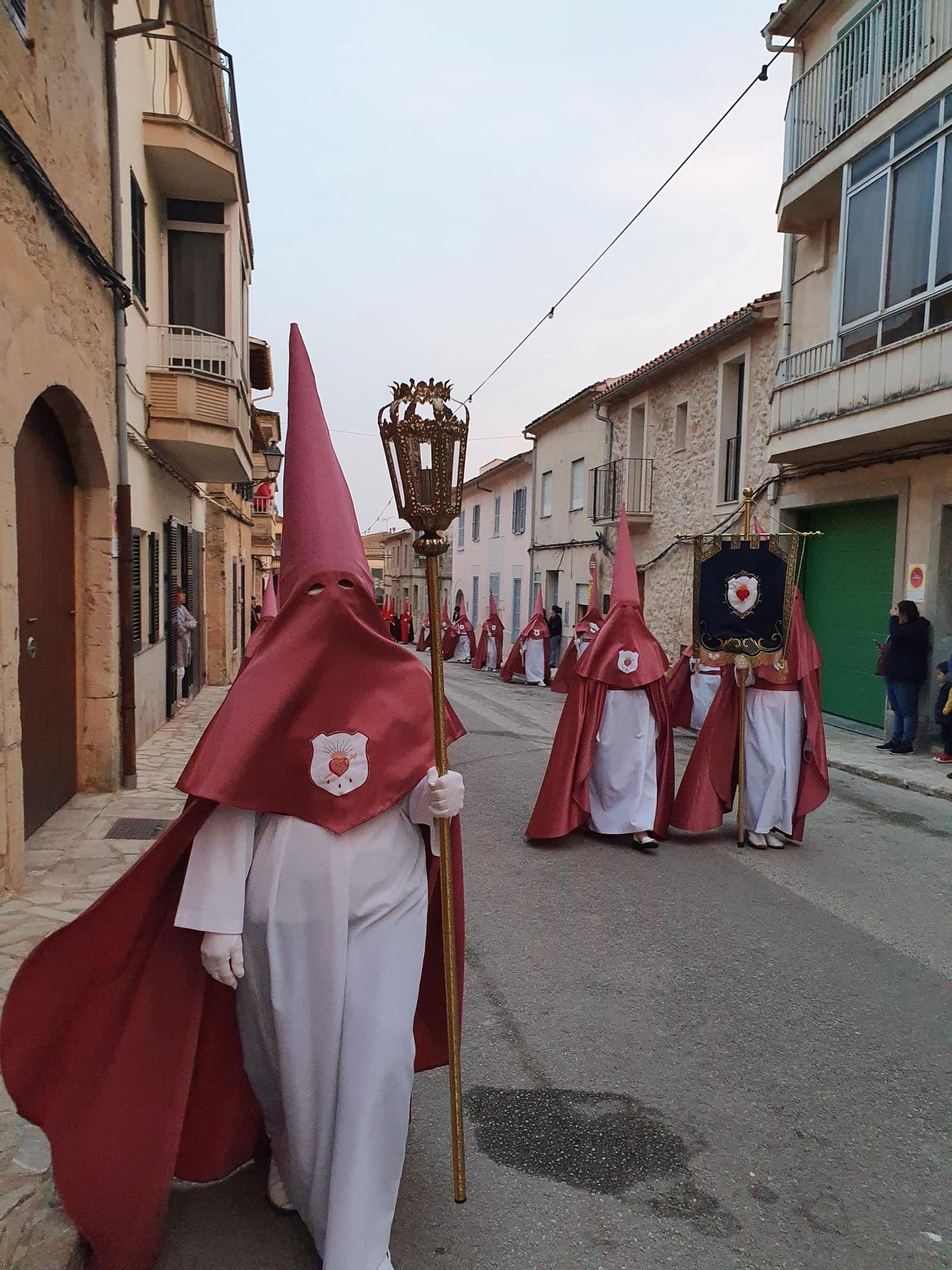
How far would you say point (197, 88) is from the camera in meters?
13.5

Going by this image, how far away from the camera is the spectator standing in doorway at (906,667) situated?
37.1ft

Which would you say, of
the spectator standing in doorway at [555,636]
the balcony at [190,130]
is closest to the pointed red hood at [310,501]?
the balcony at [190,130]

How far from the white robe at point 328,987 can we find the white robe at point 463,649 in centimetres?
2794

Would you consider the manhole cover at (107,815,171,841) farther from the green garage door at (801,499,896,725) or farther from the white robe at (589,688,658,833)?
the green garage door at (801,499,896,725)

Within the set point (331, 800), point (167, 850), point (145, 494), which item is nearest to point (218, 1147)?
point (167, 850)

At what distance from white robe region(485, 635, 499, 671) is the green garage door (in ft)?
44.9

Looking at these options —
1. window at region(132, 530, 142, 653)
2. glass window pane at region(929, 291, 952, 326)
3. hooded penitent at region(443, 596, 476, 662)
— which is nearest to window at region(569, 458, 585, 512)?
hooded penitent at region(443, 596, 476, 662)

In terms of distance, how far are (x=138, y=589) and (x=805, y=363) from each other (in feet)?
32.3

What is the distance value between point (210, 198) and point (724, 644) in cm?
892

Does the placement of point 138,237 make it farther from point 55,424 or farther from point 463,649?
point 463,649

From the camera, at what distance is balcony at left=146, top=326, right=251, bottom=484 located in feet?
34.1

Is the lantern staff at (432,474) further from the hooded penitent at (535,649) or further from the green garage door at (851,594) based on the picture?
the hooded penitent at (535,649)

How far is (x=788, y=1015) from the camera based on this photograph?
4113mm

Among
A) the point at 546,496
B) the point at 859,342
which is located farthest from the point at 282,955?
the point at 546,496
